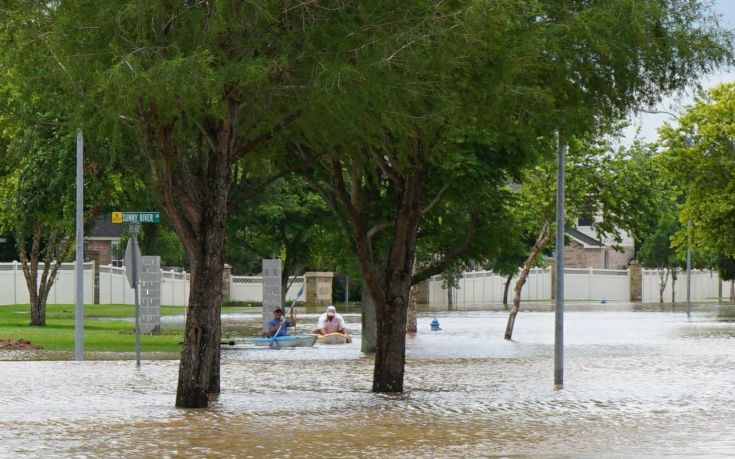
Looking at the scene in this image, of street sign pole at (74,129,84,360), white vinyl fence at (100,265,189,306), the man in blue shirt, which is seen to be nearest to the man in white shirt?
the man in blue shirt

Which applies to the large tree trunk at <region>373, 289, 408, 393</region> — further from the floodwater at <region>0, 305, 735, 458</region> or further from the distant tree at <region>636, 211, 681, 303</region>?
the distant tree at <region>636, 211, 681, 303</region>

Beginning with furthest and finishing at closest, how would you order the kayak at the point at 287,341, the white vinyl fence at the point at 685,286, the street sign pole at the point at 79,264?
the white vinyl fence at the point at 685,286
the kayak at the point at 287,341
the street sign pole at the point at 79,264

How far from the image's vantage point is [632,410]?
1873cm

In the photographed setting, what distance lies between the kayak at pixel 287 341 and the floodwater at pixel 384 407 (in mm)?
484

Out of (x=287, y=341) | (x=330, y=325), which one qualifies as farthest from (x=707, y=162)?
(x=287, y=341)

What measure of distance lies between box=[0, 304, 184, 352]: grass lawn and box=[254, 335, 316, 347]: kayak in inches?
78.6

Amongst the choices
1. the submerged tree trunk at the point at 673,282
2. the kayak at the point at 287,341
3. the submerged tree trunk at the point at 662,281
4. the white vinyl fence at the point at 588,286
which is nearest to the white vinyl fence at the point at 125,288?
the white vinyl fence at the point at 588,286

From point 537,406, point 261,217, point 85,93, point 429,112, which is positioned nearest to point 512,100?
point 429,112

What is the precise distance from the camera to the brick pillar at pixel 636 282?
3563 inches

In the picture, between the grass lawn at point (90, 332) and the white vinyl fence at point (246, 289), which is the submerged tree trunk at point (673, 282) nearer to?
the white vinyl fence at point (246, 289)

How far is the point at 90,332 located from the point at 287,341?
7.05 m

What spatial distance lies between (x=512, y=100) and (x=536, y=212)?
20.2m

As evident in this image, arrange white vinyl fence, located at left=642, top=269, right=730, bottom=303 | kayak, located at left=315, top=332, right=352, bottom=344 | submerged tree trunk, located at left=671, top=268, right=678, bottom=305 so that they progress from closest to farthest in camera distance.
→ kayak, located at left=315, top=332, right=352, bottom=344 < submerged tree trunk, located at left=671, top=268, right=678, bottom=305 < white vinyl fence, located at left=642, top=269, right=730, bottom=303

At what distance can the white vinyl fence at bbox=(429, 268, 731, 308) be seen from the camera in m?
84.1
